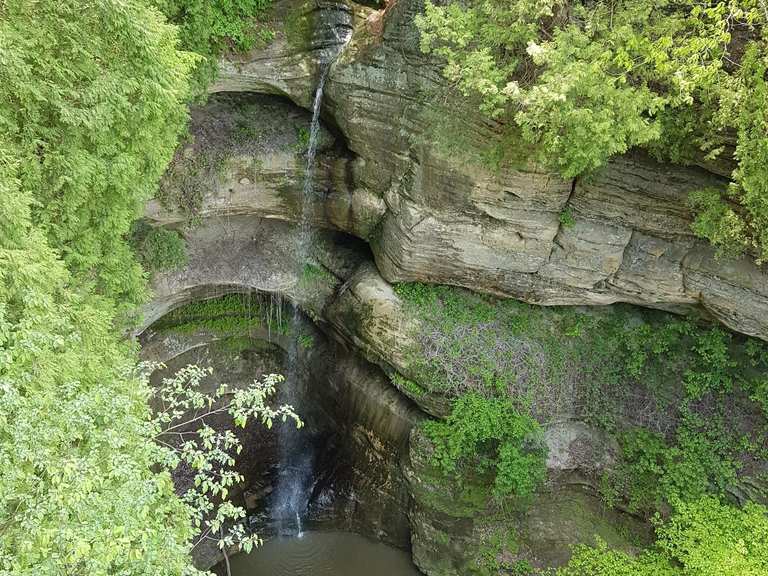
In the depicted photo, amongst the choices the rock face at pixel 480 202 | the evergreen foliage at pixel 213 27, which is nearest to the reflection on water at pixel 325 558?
the rock face at pixel 480 202

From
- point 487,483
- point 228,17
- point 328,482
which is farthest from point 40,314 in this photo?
point 328,482

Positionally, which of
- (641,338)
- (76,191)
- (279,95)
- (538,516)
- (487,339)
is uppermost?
(279,95)

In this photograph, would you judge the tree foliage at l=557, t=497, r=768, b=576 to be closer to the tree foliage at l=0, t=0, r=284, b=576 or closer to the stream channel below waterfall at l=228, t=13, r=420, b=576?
the stream channel below waterfall at l=228, t=13, r=420, b=576

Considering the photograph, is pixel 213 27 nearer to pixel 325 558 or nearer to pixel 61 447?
pixel 61 447

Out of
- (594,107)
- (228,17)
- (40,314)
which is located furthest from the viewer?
(228,17)

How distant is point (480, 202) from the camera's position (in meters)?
9.73

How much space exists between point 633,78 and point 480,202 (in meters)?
3.32

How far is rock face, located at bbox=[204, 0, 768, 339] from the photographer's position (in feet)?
29.7

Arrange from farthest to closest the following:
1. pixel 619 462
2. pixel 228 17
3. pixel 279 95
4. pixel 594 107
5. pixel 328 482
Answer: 1. pixel 328 482
2. pixel 279 95
3. pixel 619 462
4. pixel 228 17
5. pixel 594 107

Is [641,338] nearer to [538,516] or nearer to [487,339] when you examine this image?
[487,339]

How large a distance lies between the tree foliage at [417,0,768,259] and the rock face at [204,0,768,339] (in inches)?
38.0

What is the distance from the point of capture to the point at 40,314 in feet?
17.5

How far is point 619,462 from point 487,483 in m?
2.81

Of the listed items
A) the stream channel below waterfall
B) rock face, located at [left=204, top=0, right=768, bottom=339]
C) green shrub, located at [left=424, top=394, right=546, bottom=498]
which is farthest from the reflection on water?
rock face, located at [left=204, top=0, right=768, bottom=339]
